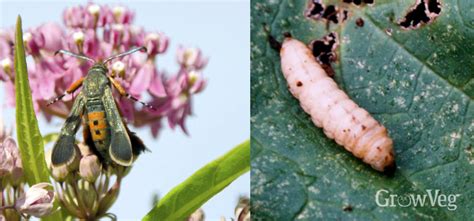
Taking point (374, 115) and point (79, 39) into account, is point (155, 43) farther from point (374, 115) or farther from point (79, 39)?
point (374, 115)

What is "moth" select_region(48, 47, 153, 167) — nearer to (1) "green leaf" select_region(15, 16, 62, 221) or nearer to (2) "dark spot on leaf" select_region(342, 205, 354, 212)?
(1) "green leaf" select_region(15, 16, 62, 221)

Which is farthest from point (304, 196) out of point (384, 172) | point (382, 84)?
point (382, 84)

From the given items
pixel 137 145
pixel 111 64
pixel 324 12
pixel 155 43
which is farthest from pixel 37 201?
pixel 324 12

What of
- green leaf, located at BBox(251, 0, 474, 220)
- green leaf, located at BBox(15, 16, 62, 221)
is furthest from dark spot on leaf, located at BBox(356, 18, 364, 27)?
green leaf, located at BBox(15, 16, 62, 221)

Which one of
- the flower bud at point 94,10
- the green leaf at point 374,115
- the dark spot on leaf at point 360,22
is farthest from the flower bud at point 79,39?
the dark spot on leaf at point 360,22

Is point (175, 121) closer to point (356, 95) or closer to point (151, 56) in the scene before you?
point (151, 56)

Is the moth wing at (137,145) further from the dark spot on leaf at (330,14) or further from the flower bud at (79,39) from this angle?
the dark spot on leaf at (330,14)
